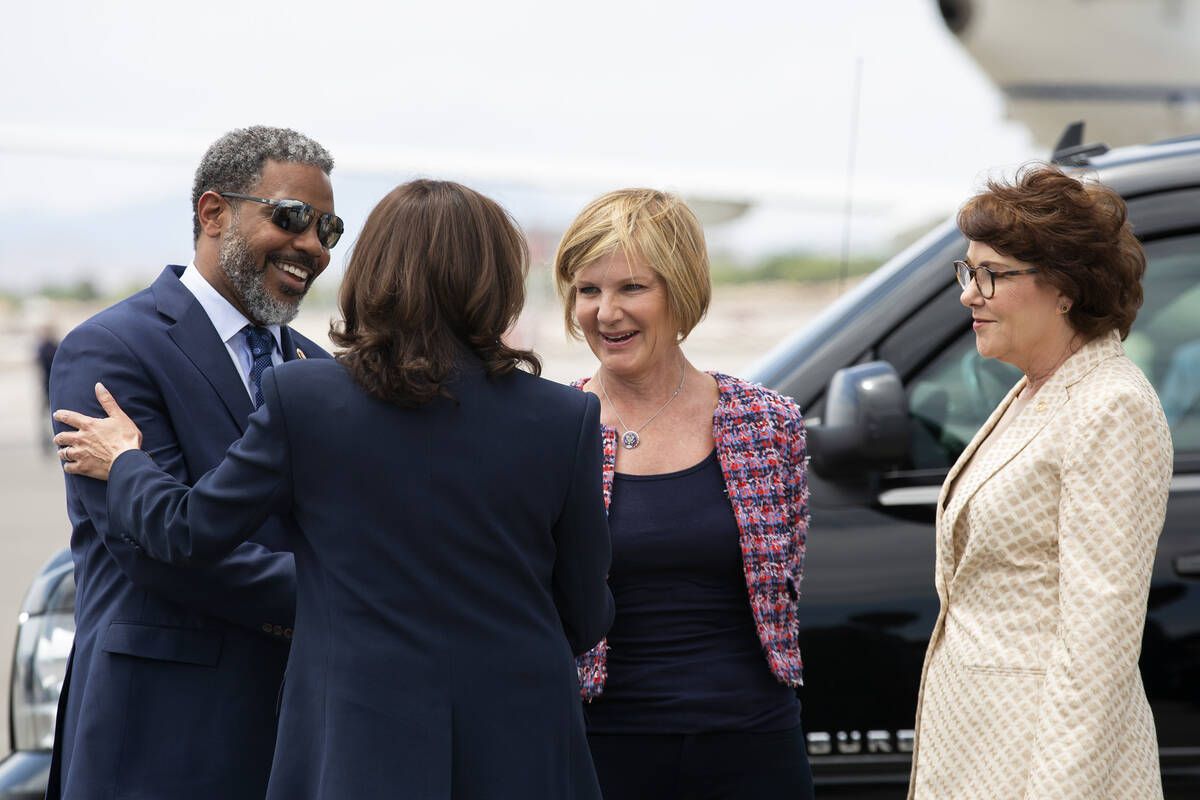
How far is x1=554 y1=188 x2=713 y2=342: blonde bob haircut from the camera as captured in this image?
2240 millimetres

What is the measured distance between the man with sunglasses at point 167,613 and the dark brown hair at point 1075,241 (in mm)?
1230

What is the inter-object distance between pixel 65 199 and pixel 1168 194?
148 m

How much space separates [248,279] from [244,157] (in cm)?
21

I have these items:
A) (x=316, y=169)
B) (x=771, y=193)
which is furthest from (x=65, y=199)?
(x=316, y=169)

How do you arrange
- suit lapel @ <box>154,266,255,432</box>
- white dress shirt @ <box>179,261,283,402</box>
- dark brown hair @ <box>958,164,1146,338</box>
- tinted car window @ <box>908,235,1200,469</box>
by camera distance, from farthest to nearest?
tinted car window @ <box>908,235,1200,469</box> < white dress shirt @ <box>179,261,283,402</box> < suit lapel @ <box>154,266,255,432</box> < dark brown hair @ <box>958,164,1146,338</box>

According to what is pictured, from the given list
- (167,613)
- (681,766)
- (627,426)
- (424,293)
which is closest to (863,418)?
(627,426)

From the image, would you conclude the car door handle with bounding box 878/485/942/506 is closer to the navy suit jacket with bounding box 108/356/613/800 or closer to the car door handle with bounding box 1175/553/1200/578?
the car door handle with bounding box 1175/553/1200/578

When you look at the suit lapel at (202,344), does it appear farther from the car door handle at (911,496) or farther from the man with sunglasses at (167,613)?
the car door handle at (911,496)

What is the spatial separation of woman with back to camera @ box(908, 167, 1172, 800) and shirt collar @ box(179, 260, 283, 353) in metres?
1.23

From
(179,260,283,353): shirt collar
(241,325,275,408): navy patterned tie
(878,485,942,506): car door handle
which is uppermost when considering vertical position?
(179,260,283,353): shirt collar

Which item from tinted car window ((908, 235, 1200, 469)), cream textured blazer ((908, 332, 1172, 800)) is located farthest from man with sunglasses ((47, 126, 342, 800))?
tinted car window ((908, 235, 1200, 469))

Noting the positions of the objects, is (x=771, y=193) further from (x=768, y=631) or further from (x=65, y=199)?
(x=65, y=199)

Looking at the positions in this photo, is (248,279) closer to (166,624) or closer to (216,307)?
(216,307)

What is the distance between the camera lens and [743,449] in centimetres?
225
